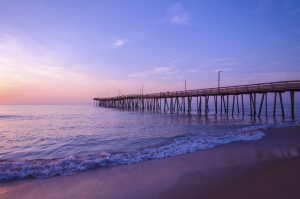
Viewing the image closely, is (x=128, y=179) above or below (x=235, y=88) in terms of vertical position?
below

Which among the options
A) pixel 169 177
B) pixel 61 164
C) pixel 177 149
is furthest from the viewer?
pixel 177 149

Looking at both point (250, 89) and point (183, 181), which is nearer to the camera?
point (183, 181)

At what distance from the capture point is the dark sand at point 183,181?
5164 millimetres

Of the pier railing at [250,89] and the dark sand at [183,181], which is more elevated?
the pier railing at [250,89]

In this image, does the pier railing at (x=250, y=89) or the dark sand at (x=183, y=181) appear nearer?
the dark sand at (x=183, y=181)

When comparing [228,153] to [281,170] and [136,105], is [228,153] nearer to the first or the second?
[281,170]

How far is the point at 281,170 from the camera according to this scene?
6.41 metres

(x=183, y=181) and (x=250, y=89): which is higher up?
(x=250, y=89)

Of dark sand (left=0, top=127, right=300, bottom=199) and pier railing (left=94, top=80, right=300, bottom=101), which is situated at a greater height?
pier railing (left=94, top=80, right=300, bottom=101)

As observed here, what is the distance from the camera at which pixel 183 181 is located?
5.88 m

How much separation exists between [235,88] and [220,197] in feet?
82.5

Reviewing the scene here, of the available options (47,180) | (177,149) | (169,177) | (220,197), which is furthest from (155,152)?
(220,197)

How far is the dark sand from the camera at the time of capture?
5.16 meters

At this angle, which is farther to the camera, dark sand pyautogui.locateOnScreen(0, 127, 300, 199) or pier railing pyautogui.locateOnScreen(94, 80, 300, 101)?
pier railing pyautogui.locateOnScreen(94, 80, 300, 101)
